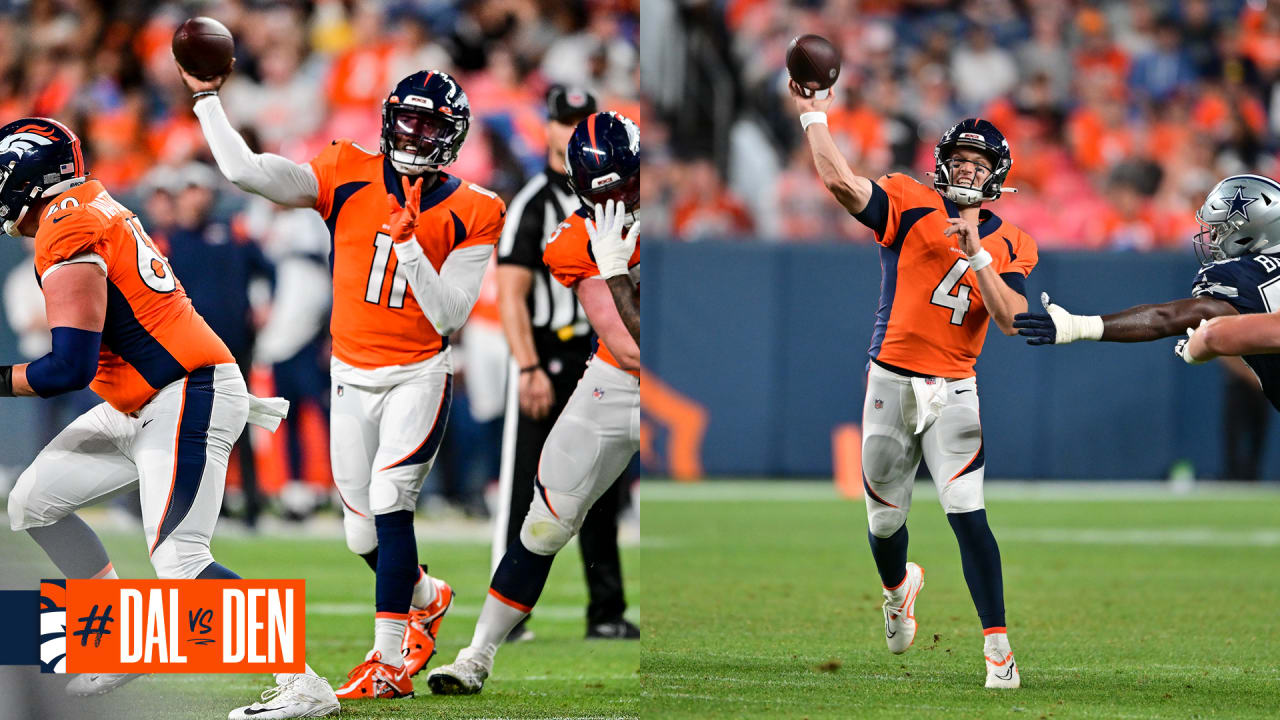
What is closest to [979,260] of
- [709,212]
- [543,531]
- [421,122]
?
[543,531]

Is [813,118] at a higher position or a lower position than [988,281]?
higher

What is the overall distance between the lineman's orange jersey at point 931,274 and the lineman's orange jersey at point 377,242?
3.94ft

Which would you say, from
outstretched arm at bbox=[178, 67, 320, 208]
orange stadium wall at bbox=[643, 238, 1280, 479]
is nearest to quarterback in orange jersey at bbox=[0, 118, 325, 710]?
outstretched arm at bbox=[178, 67, 320, 208]

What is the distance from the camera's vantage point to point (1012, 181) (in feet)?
32.3

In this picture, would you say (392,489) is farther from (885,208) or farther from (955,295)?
(955,295)

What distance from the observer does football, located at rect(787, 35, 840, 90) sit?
4.14 m

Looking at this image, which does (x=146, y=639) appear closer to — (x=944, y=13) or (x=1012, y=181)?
(x=1012, y=181)

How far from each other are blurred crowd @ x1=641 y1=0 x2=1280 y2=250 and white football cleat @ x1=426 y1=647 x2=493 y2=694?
6.41 meters

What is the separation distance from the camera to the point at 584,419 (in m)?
4.27

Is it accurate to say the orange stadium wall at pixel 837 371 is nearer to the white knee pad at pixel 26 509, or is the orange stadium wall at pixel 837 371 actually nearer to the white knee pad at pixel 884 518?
the white knee pad at pixel 884 518

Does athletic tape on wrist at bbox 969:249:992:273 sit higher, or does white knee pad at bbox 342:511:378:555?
athletic tape on wrist at bbox 969:249:992:273

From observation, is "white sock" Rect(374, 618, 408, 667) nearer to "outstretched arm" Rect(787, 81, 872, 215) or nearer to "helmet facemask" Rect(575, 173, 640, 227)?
"helmet facemask" Rect(575, 173, 640, 227)

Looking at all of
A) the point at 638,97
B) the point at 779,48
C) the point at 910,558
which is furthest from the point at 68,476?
the point at 779,48

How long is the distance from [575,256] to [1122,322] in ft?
5.19
